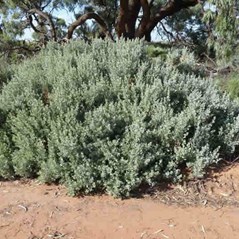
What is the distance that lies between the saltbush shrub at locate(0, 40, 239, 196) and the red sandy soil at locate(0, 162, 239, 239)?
16 centimetres

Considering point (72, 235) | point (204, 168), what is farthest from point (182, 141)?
point (72, 235)

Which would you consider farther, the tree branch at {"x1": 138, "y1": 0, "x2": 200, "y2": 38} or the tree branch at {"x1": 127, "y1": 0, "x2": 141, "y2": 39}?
the tree branch at {"x1": 138, "y1": 0, "x2": 200, "y2": 38}

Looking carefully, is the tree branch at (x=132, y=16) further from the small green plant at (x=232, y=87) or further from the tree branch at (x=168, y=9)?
the small green plant at (x=232, y=87)

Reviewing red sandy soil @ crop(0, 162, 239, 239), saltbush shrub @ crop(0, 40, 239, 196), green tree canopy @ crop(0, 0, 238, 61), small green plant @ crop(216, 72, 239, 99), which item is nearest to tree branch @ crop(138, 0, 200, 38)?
green tree canopy @ crop(0, 0, 238, 61)

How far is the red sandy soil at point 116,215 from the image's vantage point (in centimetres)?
347

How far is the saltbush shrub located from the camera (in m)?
4.01

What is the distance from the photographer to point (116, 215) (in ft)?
12.1

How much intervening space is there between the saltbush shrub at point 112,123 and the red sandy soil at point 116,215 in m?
0.16

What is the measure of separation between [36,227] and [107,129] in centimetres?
114

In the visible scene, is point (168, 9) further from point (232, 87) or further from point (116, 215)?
point (116, 215)

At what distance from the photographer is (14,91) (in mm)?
4777

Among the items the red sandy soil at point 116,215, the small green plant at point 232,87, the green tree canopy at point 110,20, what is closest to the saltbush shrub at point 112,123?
the red sandy soil at point 116,215

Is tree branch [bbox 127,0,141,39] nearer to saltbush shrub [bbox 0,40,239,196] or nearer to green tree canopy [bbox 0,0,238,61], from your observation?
green tree canopy [bbox 0,0,238,61]

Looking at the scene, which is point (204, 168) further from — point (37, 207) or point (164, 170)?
point (37, 207)
